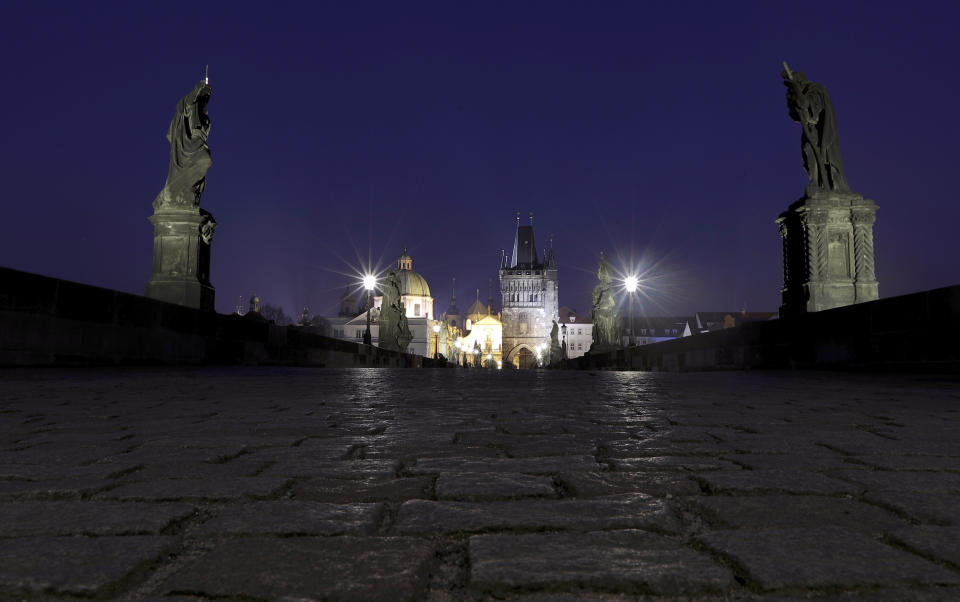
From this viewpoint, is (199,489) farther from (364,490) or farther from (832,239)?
(832,239)

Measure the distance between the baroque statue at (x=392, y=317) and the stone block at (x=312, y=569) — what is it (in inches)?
896

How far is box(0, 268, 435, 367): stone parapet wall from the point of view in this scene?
24.2 ft

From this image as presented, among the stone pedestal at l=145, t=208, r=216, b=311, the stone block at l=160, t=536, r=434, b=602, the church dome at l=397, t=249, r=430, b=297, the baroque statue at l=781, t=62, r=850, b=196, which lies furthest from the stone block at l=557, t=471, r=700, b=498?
the church dome at l=397, t=249, r=430, b=297

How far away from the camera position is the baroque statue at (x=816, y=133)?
11.7 metres

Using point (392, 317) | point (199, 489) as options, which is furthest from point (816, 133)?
point (392, 317)

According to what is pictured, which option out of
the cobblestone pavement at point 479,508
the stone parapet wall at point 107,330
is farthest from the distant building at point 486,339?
the cobblestone pavement at point 479,508

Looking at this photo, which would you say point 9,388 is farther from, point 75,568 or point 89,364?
point 75,568

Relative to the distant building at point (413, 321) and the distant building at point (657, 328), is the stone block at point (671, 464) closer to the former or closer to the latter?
the distant building at point (413, 321)

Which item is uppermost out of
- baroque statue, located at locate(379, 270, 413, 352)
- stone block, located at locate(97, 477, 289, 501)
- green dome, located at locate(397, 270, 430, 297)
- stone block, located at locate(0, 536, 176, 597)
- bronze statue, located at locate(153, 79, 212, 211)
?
green dome, located at locate(397, 270, 430, 297)

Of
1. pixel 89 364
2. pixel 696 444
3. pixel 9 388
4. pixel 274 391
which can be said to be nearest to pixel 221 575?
pixel 696 444

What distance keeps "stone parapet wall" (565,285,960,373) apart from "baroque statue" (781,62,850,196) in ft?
9.41

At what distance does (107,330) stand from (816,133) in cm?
1190

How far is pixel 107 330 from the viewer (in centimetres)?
A: 869

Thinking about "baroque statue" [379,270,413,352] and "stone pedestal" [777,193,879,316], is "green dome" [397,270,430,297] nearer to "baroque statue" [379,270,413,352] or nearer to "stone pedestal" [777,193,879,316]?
"baroque statue" [379,270,413,352]
